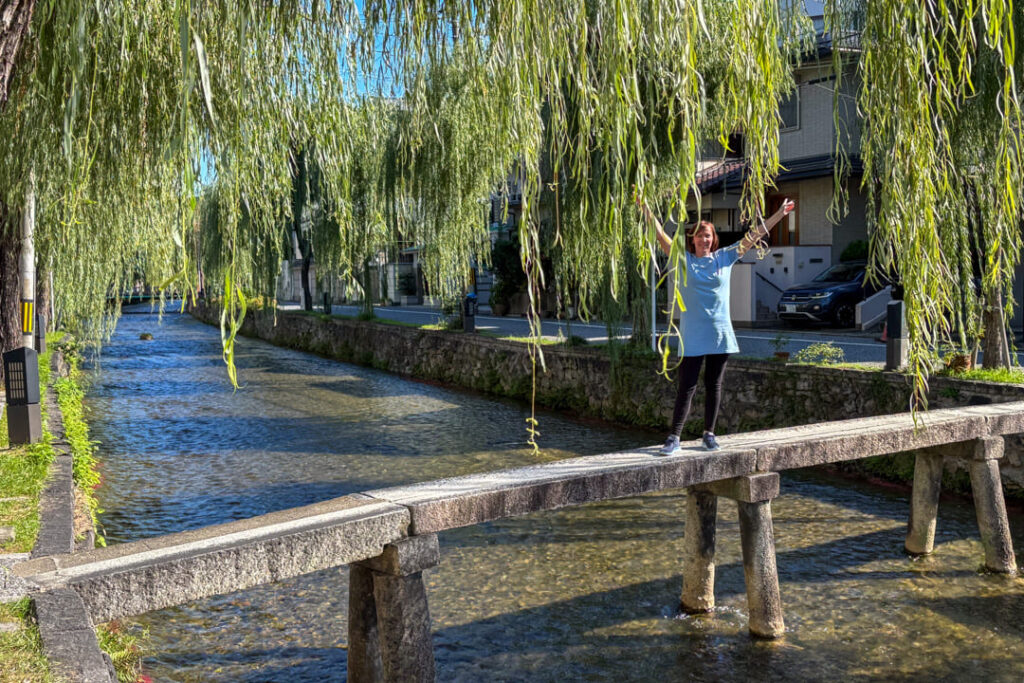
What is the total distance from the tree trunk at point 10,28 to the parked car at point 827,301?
18.4 m

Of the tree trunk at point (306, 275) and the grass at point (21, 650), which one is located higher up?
the tree trunk at point (306, 275)

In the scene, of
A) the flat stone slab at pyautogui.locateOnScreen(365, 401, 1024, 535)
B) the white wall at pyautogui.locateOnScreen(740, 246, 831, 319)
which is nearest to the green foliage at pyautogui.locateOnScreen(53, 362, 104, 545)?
the flat stone slab at pyautogui.locateOnScreen(365, 401, 1024, 535)

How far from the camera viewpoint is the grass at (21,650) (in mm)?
3189

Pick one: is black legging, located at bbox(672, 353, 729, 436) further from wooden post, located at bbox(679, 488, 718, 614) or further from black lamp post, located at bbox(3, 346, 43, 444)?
black lamp post, located at bbox(3, 346, 43, 444)

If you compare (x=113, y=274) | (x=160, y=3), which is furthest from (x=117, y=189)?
(x=113, y=274)

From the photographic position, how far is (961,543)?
752cm

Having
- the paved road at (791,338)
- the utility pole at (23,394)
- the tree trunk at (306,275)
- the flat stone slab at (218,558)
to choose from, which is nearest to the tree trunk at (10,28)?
the flat stone slab at (218,558)

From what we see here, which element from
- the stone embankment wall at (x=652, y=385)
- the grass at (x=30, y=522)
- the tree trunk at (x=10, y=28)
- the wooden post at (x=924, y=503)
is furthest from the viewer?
the stone embankment wall at (x=652, y=385)

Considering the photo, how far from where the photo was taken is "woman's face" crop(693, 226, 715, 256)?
18.5 feet

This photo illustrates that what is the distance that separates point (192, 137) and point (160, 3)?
1.31 m

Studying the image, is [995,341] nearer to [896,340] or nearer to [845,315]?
[896,340]

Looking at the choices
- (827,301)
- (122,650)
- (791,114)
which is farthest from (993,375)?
(791,114)

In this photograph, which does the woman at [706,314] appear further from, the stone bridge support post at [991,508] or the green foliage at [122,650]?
the green foliage at [122,650]

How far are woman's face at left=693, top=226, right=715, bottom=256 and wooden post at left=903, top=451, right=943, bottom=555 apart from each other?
2.71 metres
